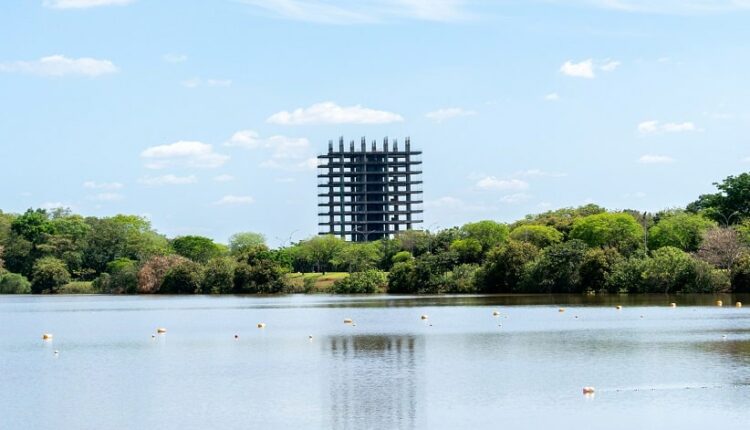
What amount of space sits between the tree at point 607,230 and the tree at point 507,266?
27.3 ft

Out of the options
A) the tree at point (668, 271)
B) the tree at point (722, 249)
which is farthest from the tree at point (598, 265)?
the tree at point (722, 249)

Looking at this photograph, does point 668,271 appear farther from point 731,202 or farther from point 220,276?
point 220,276

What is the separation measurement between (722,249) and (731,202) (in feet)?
96.0

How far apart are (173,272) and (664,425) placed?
137792mm

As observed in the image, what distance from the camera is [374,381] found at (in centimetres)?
4181

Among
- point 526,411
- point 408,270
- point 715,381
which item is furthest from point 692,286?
point 526,411

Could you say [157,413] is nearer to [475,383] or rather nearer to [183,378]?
[183,378]

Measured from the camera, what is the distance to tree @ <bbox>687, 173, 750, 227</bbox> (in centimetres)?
14212

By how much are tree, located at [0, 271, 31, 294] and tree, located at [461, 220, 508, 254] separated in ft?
248

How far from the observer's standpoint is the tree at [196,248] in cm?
18225

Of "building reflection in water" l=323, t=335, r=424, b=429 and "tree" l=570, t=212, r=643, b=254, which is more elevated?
"tree" l=570, t=212, r=643, b=254

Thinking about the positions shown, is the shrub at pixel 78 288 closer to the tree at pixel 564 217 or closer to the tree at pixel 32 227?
the tree at pixel 32 227

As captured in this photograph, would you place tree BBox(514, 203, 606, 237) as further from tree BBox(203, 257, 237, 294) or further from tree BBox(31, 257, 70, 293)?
tree BBox(31, 257, 70, 293)

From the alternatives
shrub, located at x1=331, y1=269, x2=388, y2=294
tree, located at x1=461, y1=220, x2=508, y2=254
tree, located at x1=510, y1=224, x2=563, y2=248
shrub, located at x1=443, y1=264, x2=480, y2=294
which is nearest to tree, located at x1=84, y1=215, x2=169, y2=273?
shrub, located at x1=331, y1=269, x2=388, y2=294
